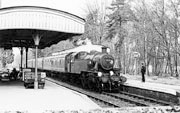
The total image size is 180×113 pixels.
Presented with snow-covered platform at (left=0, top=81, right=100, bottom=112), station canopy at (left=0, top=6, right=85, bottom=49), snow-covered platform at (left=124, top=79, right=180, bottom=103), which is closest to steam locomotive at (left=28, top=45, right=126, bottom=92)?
snow-covered platform at (left=124, top=79, right=180, bottom=103)

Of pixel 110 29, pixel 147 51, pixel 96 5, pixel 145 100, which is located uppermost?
pixel 96 5

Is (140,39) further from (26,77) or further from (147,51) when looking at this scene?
(26,77)

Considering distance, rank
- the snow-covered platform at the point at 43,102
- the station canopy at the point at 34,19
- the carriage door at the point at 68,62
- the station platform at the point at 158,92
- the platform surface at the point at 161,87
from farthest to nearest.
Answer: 1. the carriage door at the point at 68,62
2. the station canopy at the point at 34,19
3. the platform surface at the point at 161,87
4. the station platform at the point at 158,92
5. the snow-covered platform at the point at 43,102

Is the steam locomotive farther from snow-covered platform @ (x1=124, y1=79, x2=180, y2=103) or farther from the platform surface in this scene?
the platform surface

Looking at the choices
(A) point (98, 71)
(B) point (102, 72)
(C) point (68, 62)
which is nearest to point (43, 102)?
(A) point (98, 71)

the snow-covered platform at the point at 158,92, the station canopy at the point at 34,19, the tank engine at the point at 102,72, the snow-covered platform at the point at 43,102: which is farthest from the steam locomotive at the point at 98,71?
the snow-covered platform at the point at 43,102

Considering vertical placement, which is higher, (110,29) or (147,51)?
(110,29)

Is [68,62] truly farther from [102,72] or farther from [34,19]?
[34,19]

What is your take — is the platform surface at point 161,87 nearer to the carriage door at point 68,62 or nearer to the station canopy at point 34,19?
the carriage door at point 68,62

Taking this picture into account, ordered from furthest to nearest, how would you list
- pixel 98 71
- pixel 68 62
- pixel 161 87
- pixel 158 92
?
1. pixel 68 62
2. pixel 98 71
3. pixel 161 87
4. pixel 158 92

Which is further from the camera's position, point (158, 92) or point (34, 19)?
point (34, 19)

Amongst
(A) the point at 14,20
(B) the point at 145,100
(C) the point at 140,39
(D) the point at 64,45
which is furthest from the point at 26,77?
(D) the point at 64,45

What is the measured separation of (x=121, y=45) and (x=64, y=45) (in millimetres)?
23870

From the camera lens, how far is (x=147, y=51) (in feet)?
125
